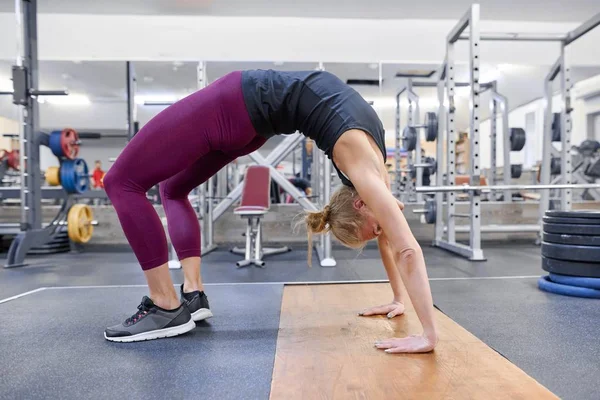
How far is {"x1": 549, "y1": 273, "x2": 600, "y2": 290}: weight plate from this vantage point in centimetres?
169

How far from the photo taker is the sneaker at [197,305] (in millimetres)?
1354

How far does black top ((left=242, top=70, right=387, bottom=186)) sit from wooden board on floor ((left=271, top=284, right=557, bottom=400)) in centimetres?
53

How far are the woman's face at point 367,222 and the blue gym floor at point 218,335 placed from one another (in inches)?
16.1

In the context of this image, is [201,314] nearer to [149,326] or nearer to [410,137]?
[149,326]

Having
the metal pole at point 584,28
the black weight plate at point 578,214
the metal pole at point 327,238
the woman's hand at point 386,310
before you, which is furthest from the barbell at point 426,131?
the woman's hand at point 386,310

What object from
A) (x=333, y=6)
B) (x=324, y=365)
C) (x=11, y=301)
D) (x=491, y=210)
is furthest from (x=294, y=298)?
(x=333, y=6)

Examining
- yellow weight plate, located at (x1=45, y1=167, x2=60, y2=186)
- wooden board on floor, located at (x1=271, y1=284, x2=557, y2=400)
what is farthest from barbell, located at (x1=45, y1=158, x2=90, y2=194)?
wooden board on floor, located at (x1=271, y1=284, x2=557, y2=400)

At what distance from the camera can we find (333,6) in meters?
4.84

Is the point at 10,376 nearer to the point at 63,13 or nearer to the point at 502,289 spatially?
the point at 502,289

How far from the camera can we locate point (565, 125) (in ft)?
11.1

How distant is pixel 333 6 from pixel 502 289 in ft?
13.2

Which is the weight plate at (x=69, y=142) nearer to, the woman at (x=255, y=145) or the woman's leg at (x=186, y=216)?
the woman's leg at (x=186, y=216)

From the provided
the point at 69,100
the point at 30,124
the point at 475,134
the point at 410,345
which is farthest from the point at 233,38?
the point at 410,345

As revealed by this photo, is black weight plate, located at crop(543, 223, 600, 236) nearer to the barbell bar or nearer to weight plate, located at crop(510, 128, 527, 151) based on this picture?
the barbell bar
